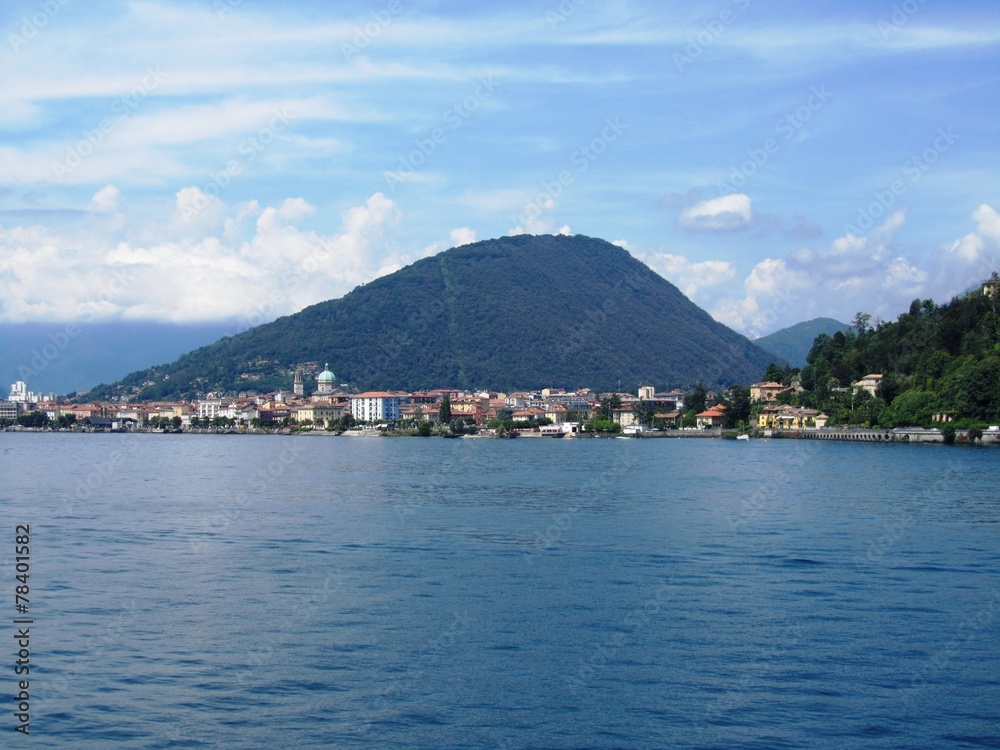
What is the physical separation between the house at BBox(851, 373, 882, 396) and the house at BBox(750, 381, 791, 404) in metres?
15.6

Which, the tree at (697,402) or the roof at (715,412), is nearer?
the roof at (715,412)

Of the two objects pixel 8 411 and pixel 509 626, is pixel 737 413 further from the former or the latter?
pixel 8 411

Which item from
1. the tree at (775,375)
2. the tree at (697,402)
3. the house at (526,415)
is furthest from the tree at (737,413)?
the house at (526,415)

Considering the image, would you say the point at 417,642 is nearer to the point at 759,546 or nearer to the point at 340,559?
the point at 340,559

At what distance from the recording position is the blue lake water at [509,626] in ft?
31.6

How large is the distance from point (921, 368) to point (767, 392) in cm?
2894

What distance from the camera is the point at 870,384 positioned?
280 feet

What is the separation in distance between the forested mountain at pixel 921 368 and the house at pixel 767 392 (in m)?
3.70

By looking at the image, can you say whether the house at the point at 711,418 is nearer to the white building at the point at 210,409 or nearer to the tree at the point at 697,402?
the tree at the point at 697,402

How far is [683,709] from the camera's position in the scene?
32.7 feet

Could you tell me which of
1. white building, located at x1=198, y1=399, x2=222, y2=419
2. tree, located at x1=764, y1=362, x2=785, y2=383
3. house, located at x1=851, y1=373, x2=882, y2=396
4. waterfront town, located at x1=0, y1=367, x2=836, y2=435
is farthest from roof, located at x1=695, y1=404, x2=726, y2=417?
white building, located at x1=198, y1=399, x2=222, y2=419

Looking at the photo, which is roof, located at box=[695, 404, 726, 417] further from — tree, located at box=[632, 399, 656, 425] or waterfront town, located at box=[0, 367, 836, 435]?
tree, located at box=[632, 399, 656, 425]

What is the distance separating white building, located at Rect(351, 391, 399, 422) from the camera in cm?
12938

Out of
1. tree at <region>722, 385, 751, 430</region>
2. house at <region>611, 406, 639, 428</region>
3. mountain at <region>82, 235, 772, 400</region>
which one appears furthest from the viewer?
mountain at <region>82, 235, 772, 400</region>
